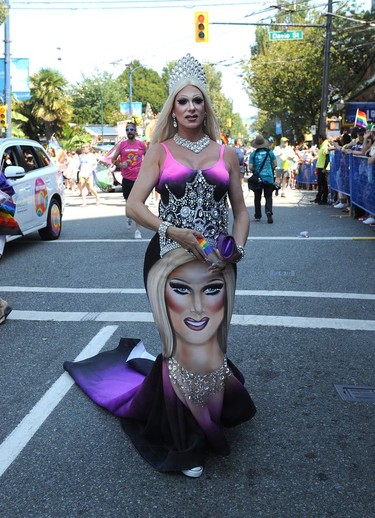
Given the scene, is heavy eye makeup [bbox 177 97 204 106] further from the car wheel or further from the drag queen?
the car wheel

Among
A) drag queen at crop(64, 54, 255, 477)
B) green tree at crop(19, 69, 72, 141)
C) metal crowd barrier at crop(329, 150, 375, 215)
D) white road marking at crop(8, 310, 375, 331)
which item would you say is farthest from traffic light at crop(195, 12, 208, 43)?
green tree at crop(19, 69, 72, 141)

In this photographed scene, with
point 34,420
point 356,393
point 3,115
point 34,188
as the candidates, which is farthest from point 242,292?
point 3,115

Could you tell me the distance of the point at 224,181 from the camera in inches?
126

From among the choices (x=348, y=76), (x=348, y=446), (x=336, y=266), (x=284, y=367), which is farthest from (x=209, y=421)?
(x=348, y=76)

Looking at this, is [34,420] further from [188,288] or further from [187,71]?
[187,71]

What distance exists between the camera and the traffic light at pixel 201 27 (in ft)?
66.3

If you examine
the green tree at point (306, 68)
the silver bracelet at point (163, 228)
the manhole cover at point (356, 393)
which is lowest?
the manhole cover at point (356, 393)

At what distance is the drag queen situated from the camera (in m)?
3.12

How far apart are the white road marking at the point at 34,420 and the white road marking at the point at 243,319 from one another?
100 centimetres

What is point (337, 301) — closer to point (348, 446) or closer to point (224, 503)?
point (348, 446)

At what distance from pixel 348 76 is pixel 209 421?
39.3 meters

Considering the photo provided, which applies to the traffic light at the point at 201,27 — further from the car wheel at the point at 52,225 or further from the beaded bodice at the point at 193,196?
the beaded bodice at the point at 193,196

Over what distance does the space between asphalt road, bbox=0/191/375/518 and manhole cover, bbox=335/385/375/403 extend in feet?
0.06

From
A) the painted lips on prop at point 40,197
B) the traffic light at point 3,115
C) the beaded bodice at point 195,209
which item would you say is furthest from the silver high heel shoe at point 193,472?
the traffic light at point 3,115
